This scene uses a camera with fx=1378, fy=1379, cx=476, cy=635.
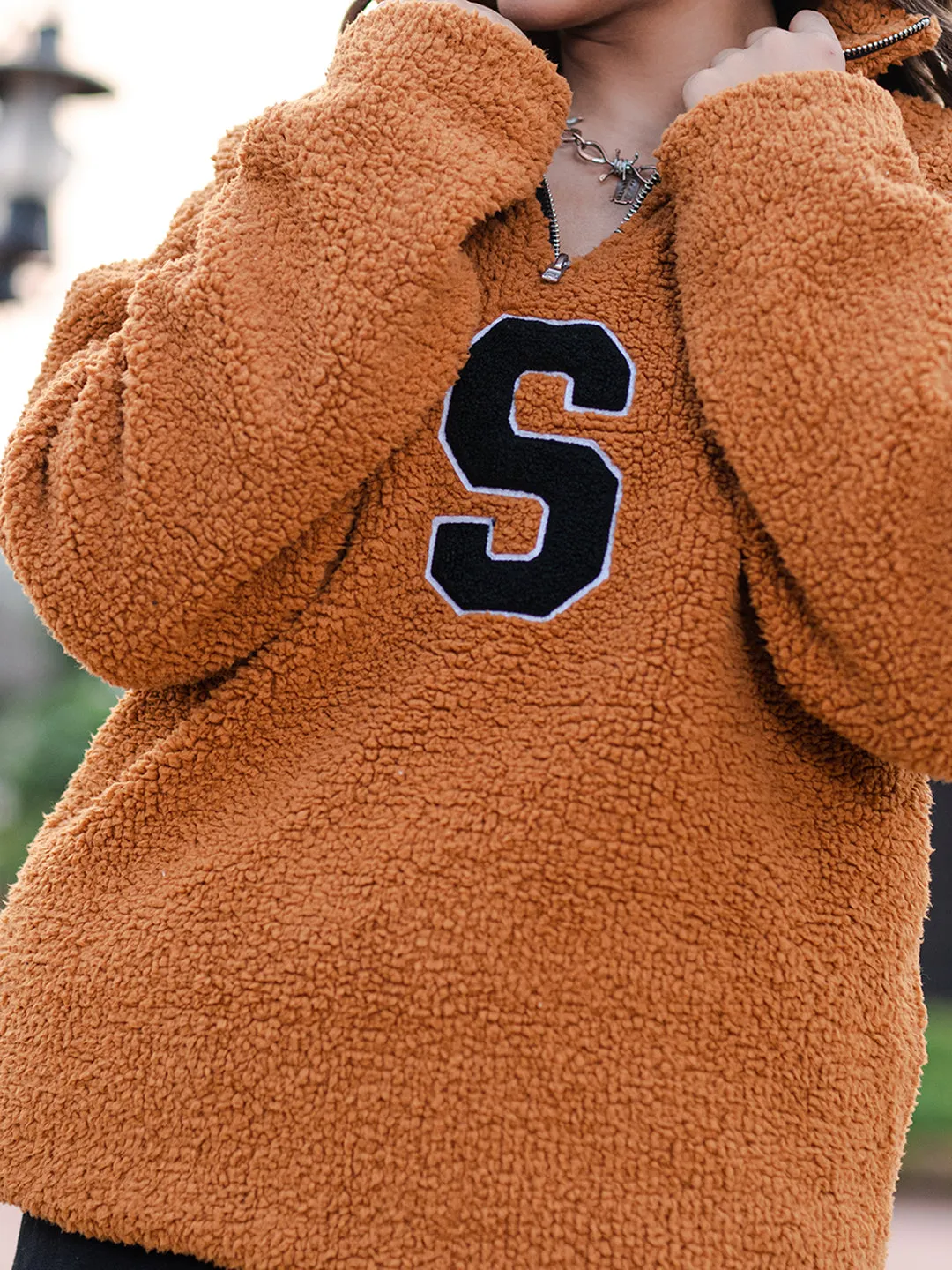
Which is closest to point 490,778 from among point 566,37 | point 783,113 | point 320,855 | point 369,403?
point 320,855

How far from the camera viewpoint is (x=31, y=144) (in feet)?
11.1

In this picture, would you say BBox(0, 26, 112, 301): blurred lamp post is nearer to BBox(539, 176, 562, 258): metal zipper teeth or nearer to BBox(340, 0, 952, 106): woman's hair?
BBox(340, 0, 952, 106): woman's hair

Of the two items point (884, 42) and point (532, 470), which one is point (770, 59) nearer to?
point (884, 42)

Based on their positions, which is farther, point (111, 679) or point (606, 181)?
Result: point (606, 181)

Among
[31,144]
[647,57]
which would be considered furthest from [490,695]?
[31,144]

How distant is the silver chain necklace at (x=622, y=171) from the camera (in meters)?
1.02

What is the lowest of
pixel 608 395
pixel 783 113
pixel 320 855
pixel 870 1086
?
pixel 870 1086

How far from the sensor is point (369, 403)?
33.7 inches

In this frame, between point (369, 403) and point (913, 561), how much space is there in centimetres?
34

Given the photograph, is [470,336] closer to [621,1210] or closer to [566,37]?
[566,37]

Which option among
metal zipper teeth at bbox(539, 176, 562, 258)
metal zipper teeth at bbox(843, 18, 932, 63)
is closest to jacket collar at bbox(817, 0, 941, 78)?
metal zipper teeth at bbox(843, 18, 932, 63)

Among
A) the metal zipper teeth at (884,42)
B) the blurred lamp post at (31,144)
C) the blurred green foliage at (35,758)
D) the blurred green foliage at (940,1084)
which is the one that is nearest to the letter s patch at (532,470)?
the metal zipper teeth at (884,42)

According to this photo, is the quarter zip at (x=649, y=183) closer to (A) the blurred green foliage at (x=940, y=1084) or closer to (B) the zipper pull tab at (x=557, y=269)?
(B) the zipper pull tab at (x=557, y=269)

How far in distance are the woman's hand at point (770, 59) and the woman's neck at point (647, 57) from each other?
79mm
